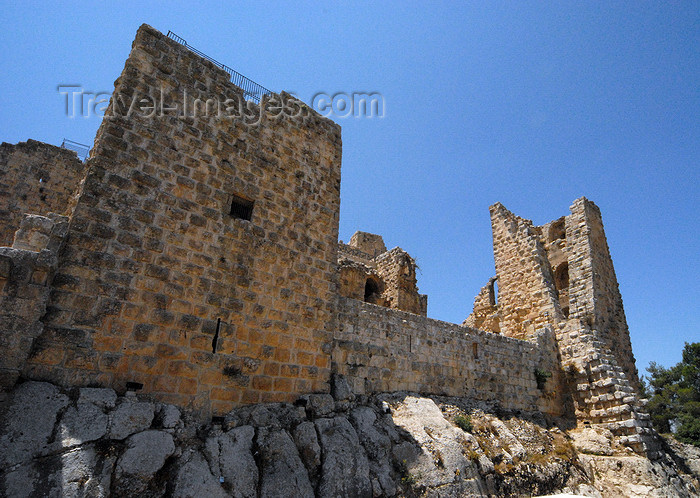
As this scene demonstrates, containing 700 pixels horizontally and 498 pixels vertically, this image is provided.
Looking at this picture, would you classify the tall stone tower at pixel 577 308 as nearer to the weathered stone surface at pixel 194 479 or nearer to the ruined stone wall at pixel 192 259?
the ruined stone wall at pixel 192 259

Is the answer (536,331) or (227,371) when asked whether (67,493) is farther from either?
(536,331)

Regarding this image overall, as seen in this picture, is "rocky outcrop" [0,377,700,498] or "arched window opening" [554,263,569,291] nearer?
"rocky outcrop" [0,377,700,498]

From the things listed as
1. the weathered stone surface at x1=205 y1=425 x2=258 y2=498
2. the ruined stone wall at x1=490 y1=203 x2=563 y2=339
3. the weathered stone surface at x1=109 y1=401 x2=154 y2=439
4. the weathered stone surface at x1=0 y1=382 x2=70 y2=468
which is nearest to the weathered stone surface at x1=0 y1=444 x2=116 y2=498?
the weathered stone surface at x1=0 y1=382 x2=70 y2=468

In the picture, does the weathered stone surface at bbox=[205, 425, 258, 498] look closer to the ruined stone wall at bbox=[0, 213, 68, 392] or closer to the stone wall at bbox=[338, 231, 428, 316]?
the ruined stone wall at bbox=[0, 213, 68, 392]

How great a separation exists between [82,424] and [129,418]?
51 cm

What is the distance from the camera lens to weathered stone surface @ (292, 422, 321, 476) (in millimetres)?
6316

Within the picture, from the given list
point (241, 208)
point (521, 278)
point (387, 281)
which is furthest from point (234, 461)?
point (387, 281)

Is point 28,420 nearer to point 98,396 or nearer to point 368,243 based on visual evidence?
point 98,396

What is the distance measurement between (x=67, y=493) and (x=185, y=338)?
2319mm

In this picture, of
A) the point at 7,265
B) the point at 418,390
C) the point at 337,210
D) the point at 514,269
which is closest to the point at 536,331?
the point at 514,269

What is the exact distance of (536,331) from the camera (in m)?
13.7

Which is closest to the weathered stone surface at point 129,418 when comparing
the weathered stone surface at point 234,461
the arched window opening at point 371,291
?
the weathered stone surface at point 234,461

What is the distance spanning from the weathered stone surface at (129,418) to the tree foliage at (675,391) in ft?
81.5

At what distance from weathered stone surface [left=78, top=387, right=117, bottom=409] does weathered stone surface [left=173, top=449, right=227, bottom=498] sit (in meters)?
1.15
